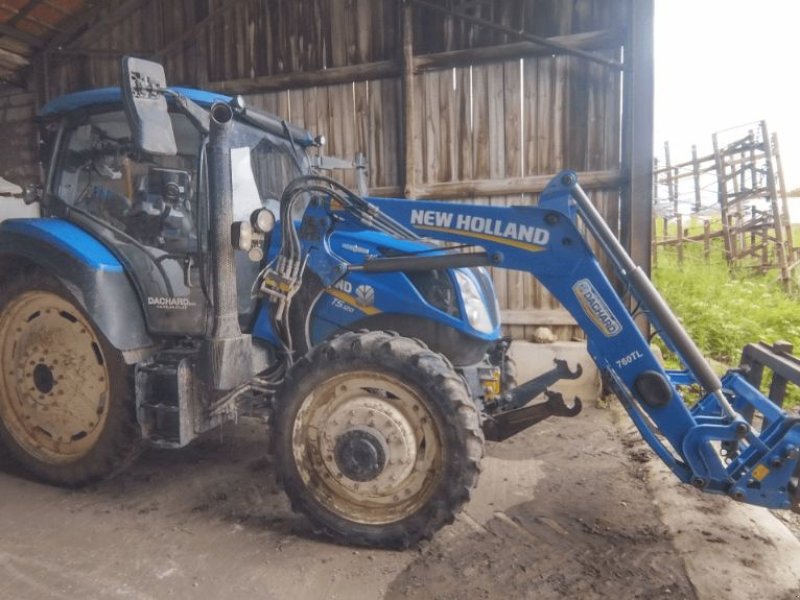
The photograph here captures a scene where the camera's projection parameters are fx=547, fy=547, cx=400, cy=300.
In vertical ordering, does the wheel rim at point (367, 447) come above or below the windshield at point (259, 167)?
below

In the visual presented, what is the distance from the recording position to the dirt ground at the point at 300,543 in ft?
7.56

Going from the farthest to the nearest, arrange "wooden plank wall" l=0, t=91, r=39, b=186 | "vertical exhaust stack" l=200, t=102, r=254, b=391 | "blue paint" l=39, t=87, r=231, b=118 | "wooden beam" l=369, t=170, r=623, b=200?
"wooden plank wall" l=0, t=91, r=39, b=186 < "wooden beam" l=369, t=170, r=623, b=200 < "blue paint" l=39, t=87, r=231, b=118 < "vertical exhaust stack" l=200, t=102, r=254, b=391

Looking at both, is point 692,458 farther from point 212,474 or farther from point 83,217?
point 83,217

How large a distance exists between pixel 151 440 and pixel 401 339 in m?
1.52

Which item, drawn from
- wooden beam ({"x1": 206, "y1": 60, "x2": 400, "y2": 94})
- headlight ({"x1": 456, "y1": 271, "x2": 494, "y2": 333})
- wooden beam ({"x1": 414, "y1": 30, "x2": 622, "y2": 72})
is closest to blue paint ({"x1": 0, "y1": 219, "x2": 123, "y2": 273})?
headlight ({"x1": 456, "y1": 271, "x2": 494, "y2": 333})

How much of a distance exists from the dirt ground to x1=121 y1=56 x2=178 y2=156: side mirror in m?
1.88

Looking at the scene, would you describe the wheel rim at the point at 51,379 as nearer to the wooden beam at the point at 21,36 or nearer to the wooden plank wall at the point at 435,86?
the wooden plank wall at the point at 435,86

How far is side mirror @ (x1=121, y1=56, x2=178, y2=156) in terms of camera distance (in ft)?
7.82

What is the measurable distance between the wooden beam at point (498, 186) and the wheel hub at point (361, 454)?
11.5 ft

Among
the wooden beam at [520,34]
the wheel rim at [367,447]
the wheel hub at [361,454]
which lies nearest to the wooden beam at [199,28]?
the wooden beam at [520,34]

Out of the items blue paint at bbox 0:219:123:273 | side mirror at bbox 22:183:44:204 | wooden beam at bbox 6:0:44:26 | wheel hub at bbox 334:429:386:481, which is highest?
wooden beam at bbox 6:0:44:26

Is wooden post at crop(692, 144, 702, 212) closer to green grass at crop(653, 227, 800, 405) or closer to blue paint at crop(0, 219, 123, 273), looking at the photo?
green grass at crop(653, 227, 800, 405)

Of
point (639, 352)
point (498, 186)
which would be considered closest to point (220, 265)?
point (639, 352)

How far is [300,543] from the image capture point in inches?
104
